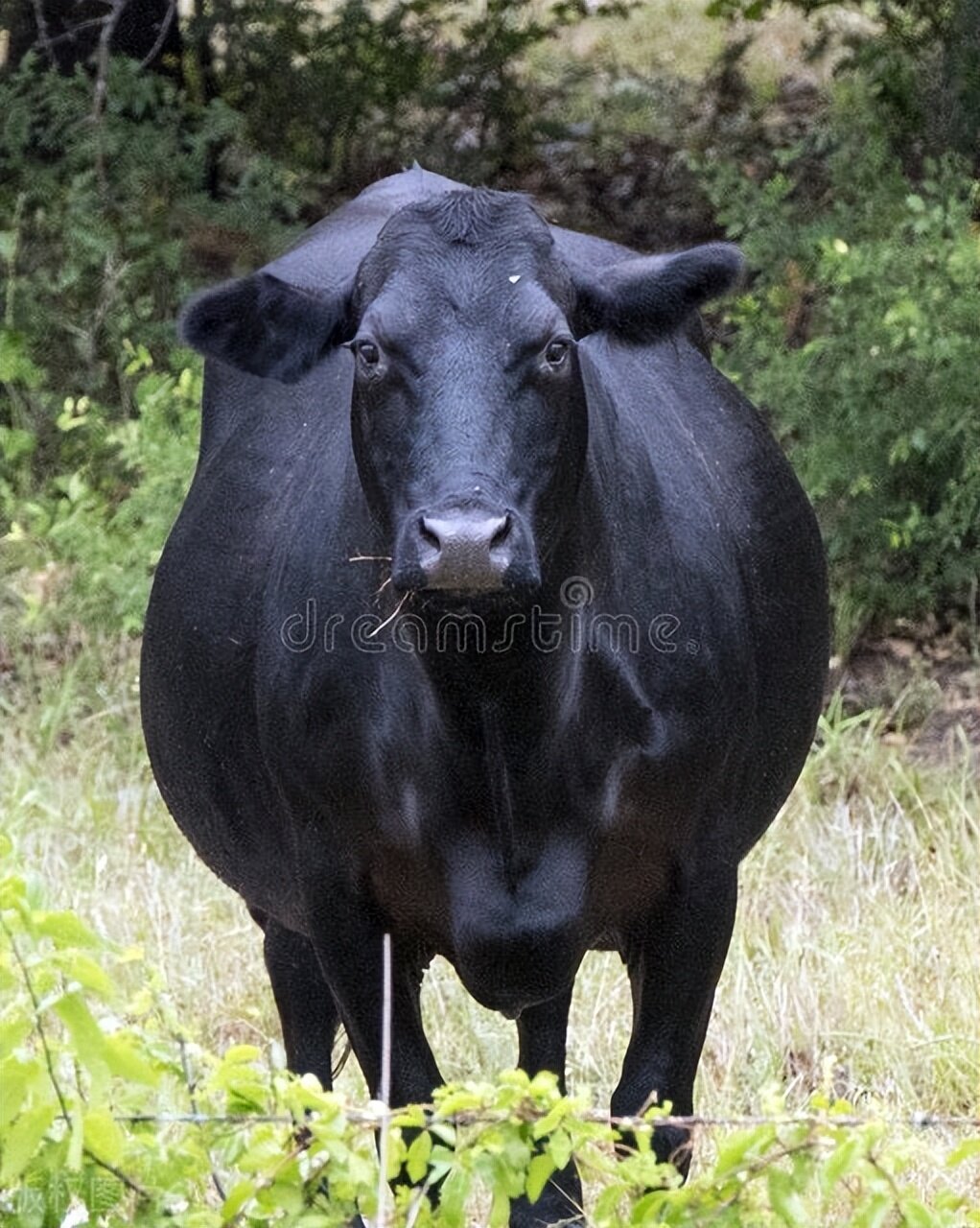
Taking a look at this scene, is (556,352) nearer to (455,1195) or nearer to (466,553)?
(466,553)

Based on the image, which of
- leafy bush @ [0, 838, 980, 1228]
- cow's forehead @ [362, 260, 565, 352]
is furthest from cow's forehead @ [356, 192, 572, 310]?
leafy bush @ [0, 838, 980, 1228]

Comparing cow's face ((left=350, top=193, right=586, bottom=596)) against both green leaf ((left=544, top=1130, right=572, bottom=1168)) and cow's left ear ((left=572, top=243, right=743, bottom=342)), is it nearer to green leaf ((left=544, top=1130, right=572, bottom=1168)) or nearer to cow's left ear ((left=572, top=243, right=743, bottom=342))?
cow's left ear ((left=572, top=243, right=743, bottom=342))

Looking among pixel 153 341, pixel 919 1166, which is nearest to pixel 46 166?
pixel 153 341

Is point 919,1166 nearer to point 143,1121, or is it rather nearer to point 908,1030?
point 908,1030

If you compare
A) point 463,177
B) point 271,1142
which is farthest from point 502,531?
point 463,177

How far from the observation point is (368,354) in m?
3.67

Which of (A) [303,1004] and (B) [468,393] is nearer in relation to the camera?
(B) [468,393]

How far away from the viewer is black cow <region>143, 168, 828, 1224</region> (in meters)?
3.60

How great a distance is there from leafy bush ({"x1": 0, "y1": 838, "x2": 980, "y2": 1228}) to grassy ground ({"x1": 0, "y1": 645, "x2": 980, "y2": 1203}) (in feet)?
6.26

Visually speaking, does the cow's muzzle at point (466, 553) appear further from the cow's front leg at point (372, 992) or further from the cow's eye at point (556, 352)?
the cow's front leg at point (372, 992)

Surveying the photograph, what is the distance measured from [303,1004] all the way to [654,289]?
2.07m

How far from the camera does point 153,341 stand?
912 centimetres

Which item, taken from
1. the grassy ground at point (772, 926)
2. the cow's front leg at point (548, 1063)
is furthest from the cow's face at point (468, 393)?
the grassy ground at point (772, 926)

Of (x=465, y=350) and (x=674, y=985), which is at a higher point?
(x=465, y=350)
